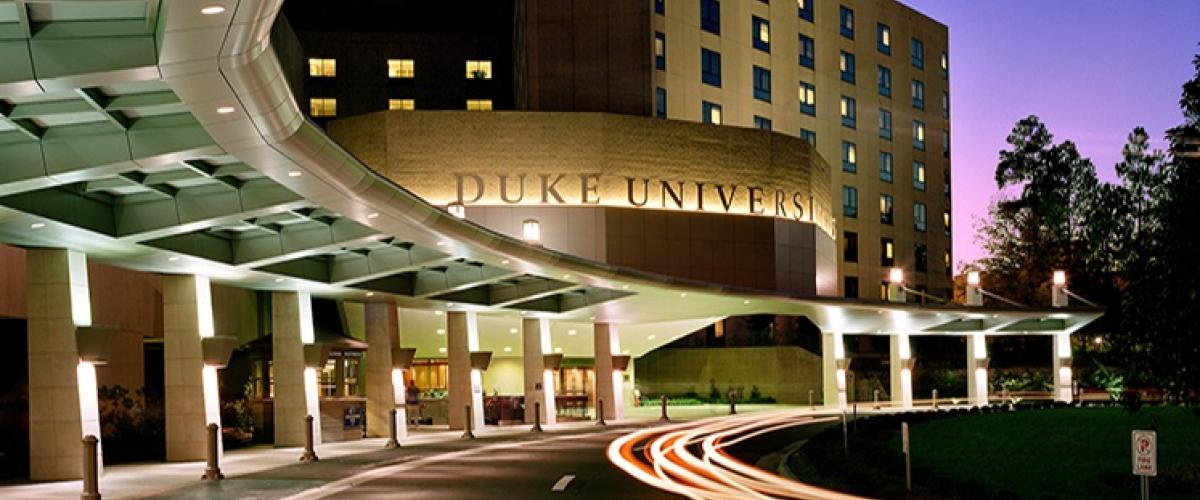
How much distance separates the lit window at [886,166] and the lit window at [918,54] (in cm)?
681

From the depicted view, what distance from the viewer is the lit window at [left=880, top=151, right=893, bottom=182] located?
91.4 meters

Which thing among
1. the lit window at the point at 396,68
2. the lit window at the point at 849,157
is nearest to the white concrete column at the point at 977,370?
the lit window at the point at 849,157

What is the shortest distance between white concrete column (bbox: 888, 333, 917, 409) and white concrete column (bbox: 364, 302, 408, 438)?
28.8m

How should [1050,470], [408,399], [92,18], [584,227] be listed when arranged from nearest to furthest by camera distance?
[92,18] < [1050,470] < [408,399] < [584,227]

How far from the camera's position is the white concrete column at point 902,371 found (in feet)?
213

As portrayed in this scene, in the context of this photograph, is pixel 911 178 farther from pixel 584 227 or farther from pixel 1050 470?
pixel 1050 470

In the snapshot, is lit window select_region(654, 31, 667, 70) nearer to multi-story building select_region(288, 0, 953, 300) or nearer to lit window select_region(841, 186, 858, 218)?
multi-story building select_region(288, 0, 953, 300)

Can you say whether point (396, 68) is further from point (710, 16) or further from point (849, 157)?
point (849, 157)

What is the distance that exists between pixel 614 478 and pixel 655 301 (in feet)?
76.4

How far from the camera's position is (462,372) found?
4797 cm

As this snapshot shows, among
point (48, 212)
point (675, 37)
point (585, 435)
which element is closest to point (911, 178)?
point (675, 37)

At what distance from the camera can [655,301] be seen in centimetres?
4900

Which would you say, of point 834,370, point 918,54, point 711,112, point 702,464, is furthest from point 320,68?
point 702,464

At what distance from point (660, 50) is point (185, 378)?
42.3 meters
